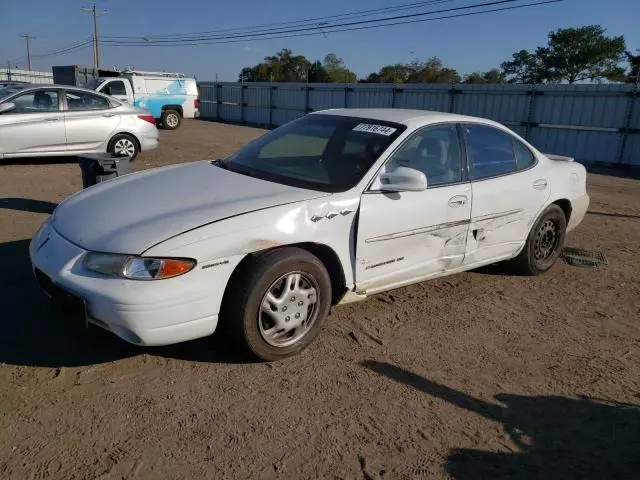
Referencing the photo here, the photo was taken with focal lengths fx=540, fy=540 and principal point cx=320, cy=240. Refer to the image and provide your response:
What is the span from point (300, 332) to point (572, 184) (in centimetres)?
341

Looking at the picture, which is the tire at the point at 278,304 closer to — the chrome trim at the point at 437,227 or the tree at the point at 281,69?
the chrome trim at the point at 437,227

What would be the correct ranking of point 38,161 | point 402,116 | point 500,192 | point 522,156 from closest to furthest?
point 402,116 → point 500,192 → point 522,156 → point 38,161

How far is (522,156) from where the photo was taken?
4875 millimetres

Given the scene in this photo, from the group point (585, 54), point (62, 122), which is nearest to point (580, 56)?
point (585, 54)

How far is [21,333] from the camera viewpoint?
11.5ft

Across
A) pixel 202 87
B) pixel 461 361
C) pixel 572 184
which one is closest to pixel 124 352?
pixel 461 361

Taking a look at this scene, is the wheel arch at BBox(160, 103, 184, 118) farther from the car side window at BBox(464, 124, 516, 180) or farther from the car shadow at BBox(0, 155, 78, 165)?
the car side window at BBox(464, 124, 516, 180)

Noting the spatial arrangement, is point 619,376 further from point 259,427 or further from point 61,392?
point 61,392

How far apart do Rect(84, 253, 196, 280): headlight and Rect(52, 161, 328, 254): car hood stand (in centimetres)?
5

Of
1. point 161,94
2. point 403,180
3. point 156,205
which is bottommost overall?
point 156,205

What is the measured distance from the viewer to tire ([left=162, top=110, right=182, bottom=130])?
66.9 ft

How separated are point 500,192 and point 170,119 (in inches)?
713

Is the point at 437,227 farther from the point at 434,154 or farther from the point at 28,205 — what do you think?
the point at 28,205

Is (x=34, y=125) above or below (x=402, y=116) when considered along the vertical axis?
below
